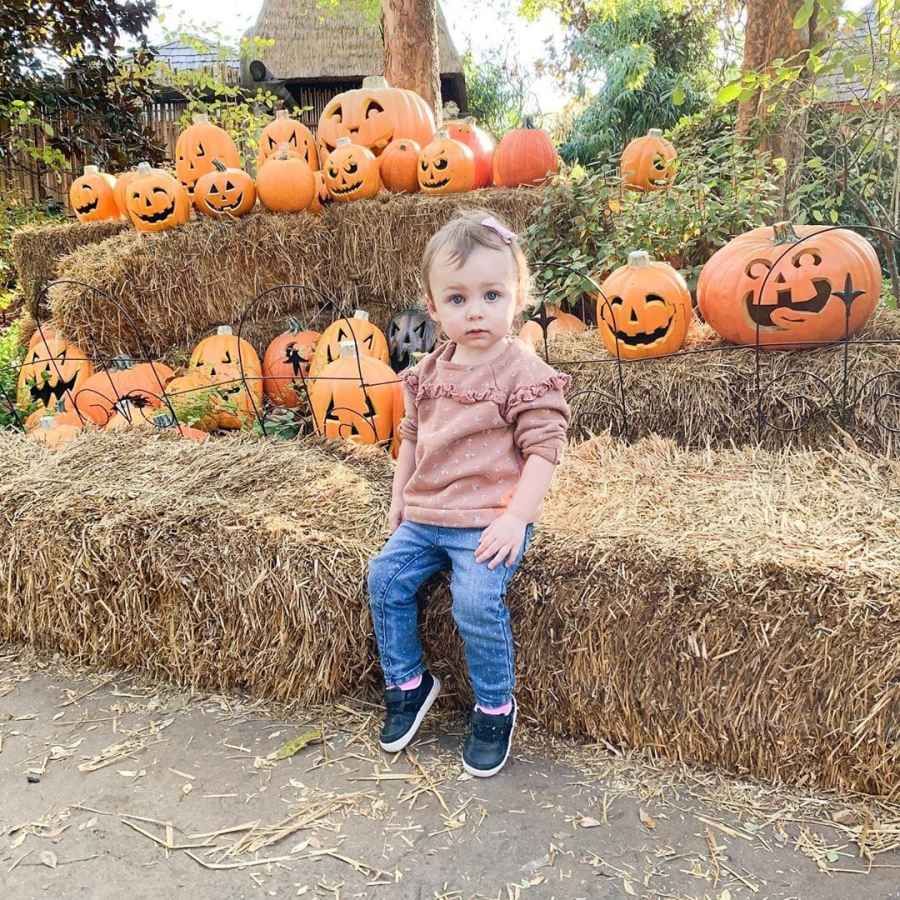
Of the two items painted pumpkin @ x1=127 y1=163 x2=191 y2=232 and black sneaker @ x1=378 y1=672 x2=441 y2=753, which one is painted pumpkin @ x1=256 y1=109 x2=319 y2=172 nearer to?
painted pumpkin @ x1=127 y1=163 x2=191 y2=232

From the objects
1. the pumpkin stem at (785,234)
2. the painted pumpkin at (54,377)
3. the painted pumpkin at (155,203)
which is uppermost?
the painted pumpkin at (155,203)

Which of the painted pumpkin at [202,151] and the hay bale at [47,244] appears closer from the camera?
the hay bale at [47,244]

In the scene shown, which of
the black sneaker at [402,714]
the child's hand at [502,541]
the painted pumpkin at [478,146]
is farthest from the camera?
the painted pumpkin at [478,146]

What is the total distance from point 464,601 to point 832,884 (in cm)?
95

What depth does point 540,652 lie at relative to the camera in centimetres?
204

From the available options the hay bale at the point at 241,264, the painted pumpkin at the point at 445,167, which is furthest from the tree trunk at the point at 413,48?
the hay bale at the point at 241,264

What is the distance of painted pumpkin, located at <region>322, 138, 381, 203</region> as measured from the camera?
4.96m

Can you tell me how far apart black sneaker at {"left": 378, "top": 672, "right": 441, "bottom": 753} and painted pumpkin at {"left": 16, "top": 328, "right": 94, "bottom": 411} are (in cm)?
331

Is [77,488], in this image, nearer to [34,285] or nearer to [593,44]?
[34,285]

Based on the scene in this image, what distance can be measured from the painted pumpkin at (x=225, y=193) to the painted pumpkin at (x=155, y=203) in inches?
6.5

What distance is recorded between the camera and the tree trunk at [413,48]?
6.57 meters

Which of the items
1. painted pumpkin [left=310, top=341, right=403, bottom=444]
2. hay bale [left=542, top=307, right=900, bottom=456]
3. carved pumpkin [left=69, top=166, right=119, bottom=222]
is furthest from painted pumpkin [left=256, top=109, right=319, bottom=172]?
hay bale [left=542, top=307, right=900, bottom=456]

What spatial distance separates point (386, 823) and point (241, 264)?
3841 millimetres

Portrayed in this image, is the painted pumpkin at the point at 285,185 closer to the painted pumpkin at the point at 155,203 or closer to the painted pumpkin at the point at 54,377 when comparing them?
the painted pumpkin at the point at 155,203
